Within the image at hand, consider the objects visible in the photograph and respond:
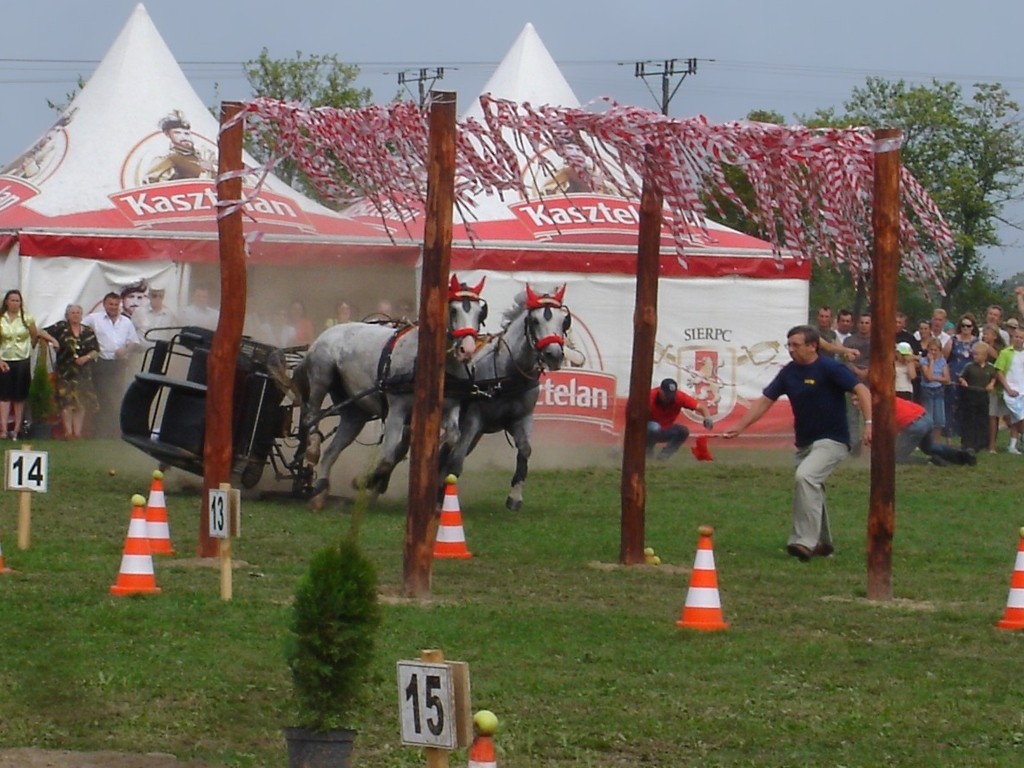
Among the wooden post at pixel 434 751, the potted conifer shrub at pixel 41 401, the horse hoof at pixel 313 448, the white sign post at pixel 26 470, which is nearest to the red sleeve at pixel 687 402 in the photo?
the horse hoof at pixel 313 448

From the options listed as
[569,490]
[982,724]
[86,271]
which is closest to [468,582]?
[982,724]

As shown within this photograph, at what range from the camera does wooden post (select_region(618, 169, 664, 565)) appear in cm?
1297

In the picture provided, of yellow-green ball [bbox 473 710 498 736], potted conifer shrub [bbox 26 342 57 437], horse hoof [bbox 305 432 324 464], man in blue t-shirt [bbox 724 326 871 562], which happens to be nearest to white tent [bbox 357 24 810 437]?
potted conifer shrub [bbox 26 342 57 437]

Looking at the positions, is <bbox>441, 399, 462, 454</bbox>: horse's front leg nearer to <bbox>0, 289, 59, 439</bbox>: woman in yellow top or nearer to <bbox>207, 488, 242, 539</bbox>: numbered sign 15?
<bbox>207, 488, 242, 539</bbox>: numbered sign 15

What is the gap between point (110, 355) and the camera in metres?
23.1

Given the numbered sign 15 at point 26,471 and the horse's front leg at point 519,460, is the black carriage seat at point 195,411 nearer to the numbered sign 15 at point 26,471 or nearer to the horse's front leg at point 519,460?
the horse's front leg at point 519,460

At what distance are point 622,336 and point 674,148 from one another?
11.6 meters

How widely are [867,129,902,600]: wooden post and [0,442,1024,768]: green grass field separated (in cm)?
35

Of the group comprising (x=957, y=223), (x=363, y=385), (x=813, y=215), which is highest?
(x=957, y=223)

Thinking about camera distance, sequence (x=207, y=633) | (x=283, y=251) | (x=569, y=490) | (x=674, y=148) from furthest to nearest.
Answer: (x=283, y=251)
(x=569, y=490)
(x=674, y=148)
(x=207, y=633)

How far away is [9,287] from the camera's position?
76.7 feet

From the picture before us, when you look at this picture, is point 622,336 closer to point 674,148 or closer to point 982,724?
point 674,148

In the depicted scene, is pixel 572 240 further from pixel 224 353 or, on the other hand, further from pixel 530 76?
pixel 224 353

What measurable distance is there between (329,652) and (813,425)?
8.55m
